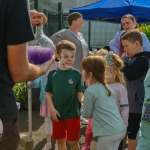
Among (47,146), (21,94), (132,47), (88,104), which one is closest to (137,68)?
(132,47)

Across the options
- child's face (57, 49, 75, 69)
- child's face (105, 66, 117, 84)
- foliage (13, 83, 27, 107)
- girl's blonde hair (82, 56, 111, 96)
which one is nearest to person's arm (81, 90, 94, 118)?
girl's blonde hair (82, 56, 111, 96)

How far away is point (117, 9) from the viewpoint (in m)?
7.59

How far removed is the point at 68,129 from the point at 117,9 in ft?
14.4

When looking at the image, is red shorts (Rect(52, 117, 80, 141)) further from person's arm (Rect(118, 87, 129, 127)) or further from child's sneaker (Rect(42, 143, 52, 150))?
child's sneaker (Rect(42, 143, 52, 150))

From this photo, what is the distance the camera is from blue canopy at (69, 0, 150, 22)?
7418 mm

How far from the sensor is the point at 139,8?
742 cm

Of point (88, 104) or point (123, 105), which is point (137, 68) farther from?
point (88, 104)

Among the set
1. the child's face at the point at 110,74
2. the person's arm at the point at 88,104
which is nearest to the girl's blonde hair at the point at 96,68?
the person's arm at the point at 88,104

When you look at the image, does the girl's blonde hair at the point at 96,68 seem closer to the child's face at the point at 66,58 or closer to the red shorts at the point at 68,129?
the child's face at the point at 66,58

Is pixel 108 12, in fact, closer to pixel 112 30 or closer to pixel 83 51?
pixel 83 51

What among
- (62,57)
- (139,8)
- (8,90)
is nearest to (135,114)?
(62,57)

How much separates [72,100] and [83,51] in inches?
68.9

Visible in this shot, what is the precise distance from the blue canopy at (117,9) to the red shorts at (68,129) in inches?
164

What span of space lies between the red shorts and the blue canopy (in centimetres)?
417
